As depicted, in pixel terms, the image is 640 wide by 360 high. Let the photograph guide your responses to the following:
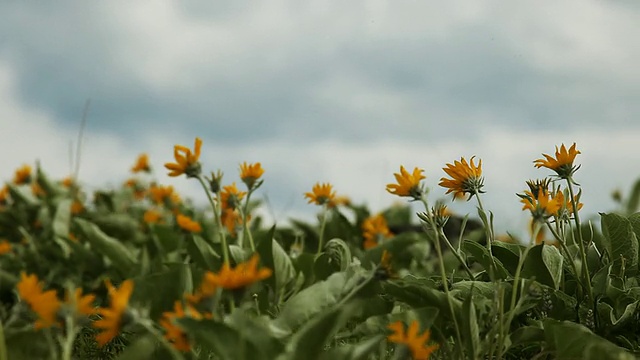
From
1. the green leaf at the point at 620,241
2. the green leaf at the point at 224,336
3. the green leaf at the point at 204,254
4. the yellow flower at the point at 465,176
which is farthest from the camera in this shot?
the green leaf at the point at 204,254

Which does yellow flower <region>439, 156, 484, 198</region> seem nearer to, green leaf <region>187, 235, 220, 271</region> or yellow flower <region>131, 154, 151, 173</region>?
green leaf <region>187, 235, 220, 271</region>

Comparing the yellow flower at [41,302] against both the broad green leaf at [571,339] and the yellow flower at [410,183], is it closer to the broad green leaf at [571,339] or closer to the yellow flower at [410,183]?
the yellow flower at [410,183]

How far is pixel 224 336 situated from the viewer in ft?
4.88

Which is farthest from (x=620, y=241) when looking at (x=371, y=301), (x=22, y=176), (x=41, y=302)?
(x=22, y=176)

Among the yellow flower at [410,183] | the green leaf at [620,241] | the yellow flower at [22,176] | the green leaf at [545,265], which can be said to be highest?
the yellow flower at [410,183]

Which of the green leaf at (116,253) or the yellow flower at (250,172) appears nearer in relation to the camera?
the yellow flower at (250,172)

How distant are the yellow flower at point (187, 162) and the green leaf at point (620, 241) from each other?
1253mm

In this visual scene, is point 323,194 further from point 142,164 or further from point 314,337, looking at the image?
point 142,164

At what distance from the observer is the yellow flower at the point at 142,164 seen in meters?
6.32

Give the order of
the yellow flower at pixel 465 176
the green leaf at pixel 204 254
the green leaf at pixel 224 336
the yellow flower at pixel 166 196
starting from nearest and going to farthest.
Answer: the green leaf at pixel 224 336 → the yellow flower at pixel 465 176 → the green leaf at pixel 204 254 → the yellow flower at pixel 166 196

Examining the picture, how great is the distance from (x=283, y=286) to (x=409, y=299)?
832 mm

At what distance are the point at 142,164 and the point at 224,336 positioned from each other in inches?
198

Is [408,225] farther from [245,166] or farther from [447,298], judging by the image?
[447,298]

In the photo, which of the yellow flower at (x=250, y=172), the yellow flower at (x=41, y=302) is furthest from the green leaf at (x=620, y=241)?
the yellow flower at (x=41, y=302)
